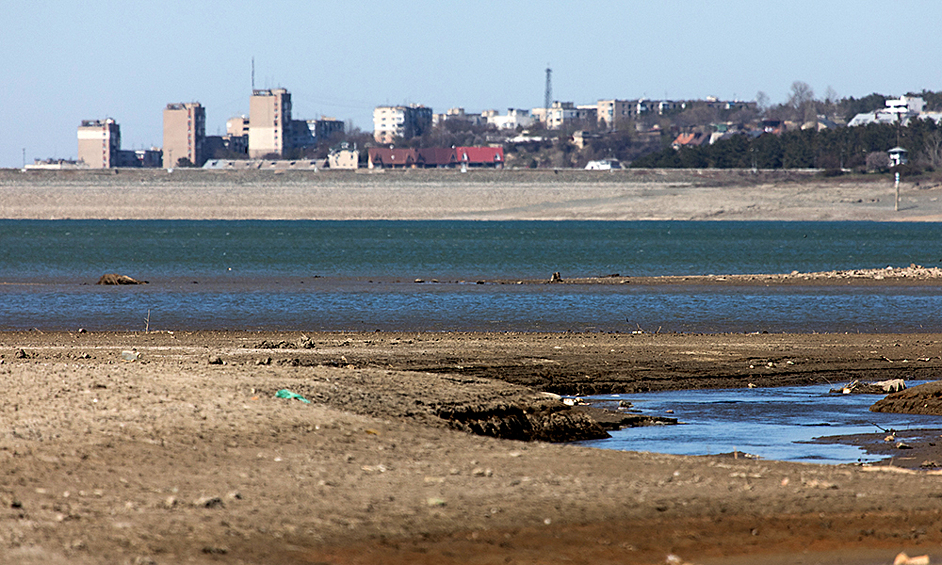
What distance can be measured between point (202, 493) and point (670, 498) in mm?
2797

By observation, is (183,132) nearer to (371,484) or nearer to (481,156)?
(481,156)

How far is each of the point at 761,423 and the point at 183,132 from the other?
197606 mm

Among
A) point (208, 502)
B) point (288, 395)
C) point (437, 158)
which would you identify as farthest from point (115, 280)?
point (437, 158)

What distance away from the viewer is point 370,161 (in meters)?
166

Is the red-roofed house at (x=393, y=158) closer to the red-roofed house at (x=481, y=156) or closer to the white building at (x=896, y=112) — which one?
the red-roofed house at (x=481, y=156)

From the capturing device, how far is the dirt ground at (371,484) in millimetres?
5746

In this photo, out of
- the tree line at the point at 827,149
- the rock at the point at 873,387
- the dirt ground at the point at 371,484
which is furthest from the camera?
the tree line at the point at 827,149

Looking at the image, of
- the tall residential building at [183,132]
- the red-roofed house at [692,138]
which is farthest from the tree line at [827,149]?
the tall residential building at [183,132]

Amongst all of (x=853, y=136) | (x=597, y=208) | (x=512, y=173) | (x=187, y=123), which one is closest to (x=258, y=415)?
(x=597, y=208)

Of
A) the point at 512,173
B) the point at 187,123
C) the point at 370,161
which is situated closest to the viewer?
the point at 512,173

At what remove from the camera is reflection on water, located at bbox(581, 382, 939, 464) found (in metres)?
8.84

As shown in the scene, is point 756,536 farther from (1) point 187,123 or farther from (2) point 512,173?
(1) point 187,123

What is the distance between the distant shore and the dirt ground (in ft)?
311

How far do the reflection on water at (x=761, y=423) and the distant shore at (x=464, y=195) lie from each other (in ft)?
299
